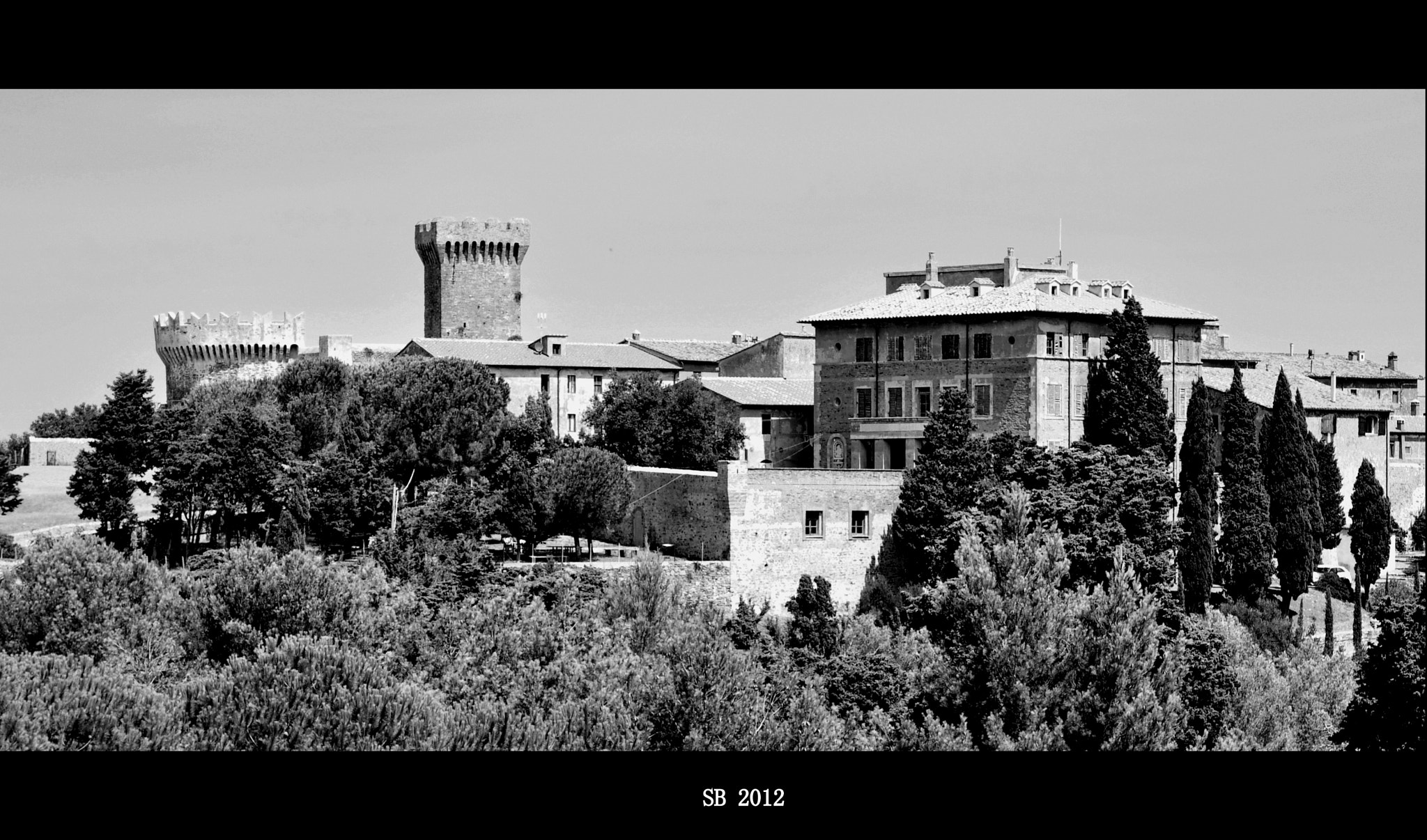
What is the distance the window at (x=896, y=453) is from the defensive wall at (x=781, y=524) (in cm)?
366

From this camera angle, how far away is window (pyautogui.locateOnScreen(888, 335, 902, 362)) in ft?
102

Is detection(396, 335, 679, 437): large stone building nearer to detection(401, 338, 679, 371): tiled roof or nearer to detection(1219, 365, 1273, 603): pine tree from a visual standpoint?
detection(401, 338, 679, 371): tiled roof

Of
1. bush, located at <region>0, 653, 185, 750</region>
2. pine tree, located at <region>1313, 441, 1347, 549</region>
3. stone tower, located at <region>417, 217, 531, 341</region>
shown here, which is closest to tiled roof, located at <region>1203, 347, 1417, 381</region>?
pine tree, located at <region>1313, 441, 1347, 549</region>

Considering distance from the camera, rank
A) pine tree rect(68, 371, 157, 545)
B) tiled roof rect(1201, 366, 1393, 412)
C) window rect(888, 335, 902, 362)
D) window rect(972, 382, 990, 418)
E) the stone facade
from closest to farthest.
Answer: pine tree rect(68, 371, 157, 545), window rect(972, 382, 990, 418), window rect(888, 335, 902, 362), tiled roof rect(1201, 366, 1393, 412), the stone facade

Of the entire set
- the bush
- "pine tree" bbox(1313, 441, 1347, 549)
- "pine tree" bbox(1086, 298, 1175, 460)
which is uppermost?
"pine tree" bbox(1086, 298, 1175, 460)

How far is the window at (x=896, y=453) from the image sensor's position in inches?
1217

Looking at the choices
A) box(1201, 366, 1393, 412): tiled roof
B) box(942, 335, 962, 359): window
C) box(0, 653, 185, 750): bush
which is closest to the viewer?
box(0, 653, 185, 750): bush

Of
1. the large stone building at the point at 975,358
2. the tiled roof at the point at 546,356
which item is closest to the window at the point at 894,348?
the large stone building at the point at 975,358

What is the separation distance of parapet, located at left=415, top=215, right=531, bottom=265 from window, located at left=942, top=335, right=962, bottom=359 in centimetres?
2604

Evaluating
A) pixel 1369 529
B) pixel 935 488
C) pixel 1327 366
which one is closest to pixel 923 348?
pixel 935 488
